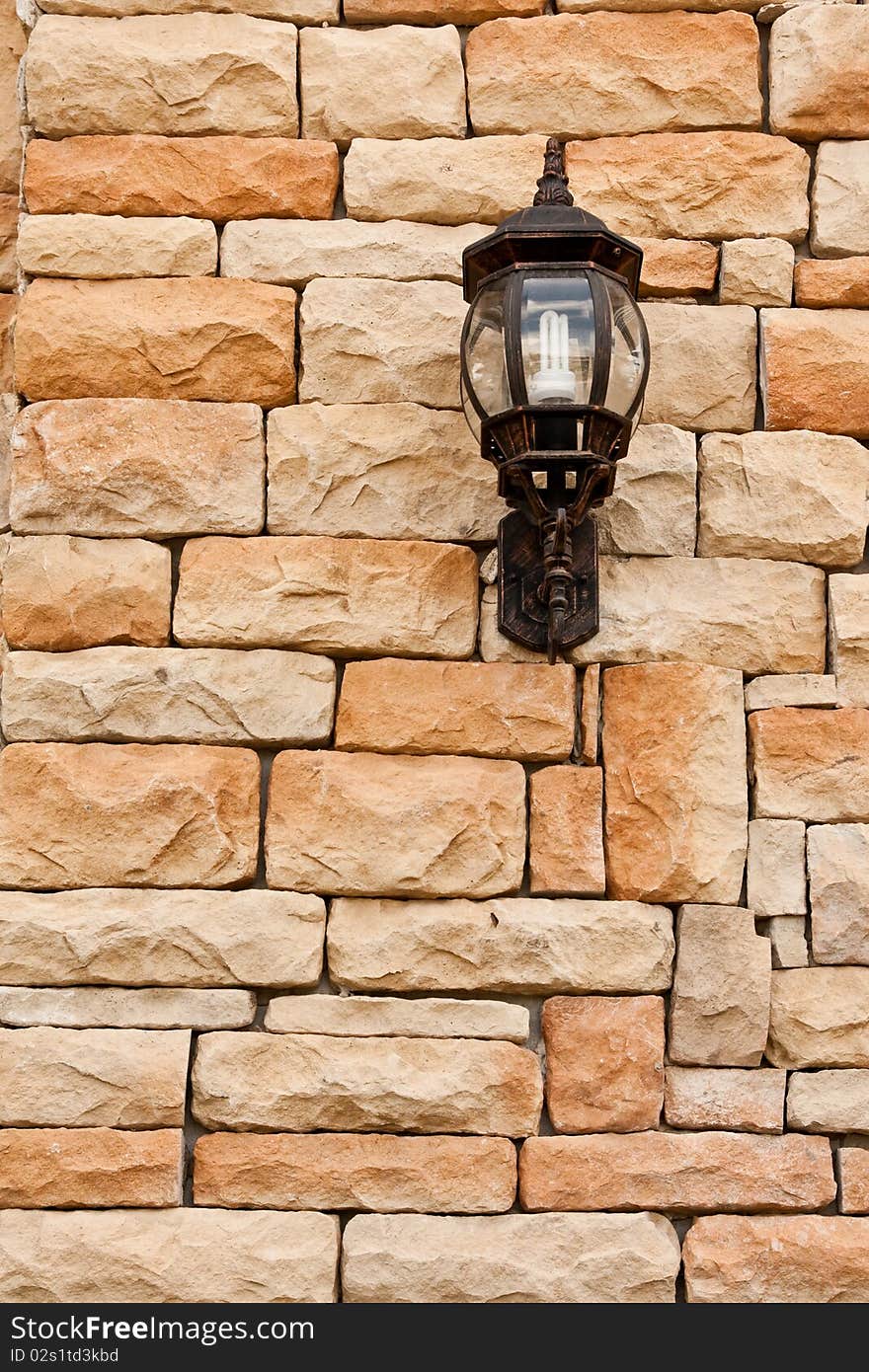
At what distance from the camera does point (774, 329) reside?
3.38 meters

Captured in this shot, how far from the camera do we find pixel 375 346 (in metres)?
3.35

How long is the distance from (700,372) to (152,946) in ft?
5.21

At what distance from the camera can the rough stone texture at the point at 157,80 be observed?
3434 mm

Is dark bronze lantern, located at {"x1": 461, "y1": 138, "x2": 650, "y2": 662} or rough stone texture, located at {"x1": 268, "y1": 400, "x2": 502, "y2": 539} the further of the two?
rough stone texture, located at {"x1": 268, "y1": 400, "x2": 502, "y2": 539}

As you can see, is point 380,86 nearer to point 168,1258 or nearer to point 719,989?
point 719,989

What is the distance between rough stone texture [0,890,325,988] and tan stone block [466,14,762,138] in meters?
1.75

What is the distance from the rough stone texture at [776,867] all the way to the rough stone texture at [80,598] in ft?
3.99

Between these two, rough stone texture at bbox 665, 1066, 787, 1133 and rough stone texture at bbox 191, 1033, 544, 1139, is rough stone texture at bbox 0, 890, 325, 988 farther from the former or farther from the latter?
rough stone texture at bbox 665, 1066, 787, 1133

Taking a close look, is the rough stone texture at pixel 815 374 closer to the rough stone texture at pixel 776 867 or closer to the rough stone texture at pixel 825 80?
the rough stone texture at pixel 825 80

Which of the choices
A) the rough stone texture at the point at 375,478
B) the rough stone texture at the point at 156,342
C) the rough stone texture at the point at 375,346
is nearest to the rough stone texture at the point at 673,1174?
the rough stone texture at the point at 375,478

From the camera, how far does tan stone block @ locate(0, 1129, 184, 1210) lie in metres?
2.96

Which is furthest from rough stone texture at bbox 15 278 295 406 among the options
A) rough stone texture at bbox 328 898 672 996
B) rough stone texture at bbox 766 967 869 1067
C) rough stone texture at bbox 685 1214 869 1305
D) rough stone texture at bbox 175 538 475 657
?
rough stone texture at bbox 685 1214 869 1305

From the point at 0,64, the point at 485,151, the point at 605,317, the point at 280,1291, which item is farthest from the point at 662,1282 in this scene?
the point at 0,64

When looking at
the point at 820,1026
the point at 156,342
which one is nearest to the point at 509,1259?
the point at 820,1026
